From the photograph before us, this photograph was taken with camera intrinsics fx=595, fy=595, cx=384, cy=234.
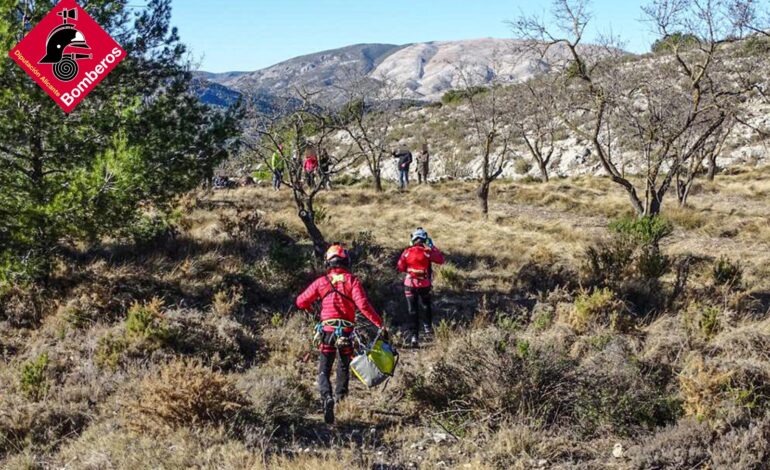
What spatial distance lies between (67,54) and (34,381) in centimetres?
452

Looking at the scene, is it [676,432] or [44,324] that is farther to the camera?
[44,324]

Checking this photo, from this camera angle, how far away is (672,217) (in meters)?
16.1

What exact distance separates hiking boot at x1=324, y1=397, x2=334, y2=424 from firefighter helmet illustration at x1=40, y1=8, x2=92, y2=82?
18.9 feet

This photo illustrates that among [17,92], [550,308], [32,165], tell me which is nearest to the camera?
[17,92]

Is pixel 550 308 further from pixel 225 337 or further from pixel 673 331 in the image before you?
pixel 225 337

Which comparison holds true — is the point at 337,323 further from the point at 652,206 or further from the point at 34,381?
the point at 652,206

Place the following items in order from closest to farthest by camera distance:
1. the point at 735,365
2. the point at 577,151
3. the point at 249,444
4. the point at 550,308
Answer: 1. the point at 249,444
2. the point at 735,365
3. the point at 550,308
4. the point at 577,151

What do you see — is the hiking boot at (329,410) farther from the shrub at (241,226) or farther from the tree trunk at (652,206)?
the tree trunk at (652,206)

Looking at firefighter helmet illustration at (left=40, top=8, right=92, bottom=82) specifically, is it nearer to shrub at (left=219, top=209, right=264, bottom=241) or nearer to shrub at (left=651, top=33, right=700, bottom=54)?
shrub at (left=219, top=209, right=264, bottom=241)

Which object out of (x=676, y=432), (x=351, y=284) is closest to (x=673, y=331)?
(x=676, y=432)

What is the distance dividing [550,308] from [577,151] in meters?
27.1

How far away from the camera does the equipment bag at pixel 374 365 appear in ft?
18.9

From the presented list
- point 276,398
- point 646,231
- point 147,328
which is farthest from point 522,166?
point 276,398

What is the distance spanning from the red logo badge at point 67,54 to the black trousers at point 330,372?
205 inches
